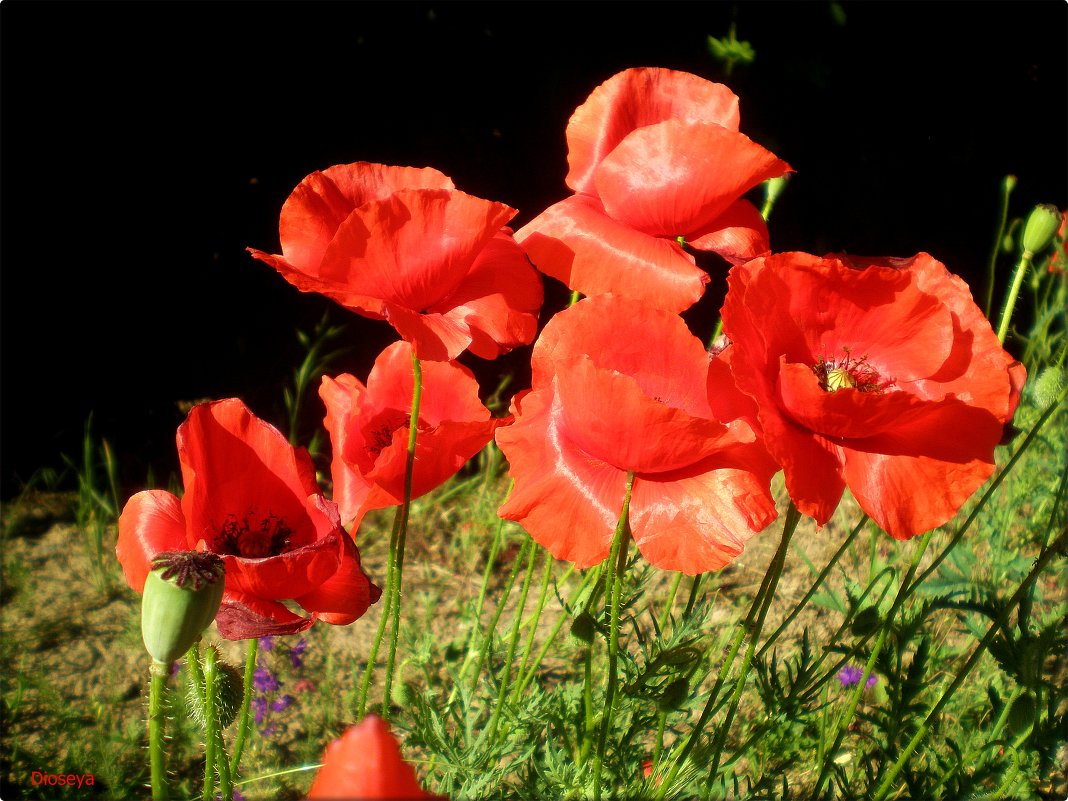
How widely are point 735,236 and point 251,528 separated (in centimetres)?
64

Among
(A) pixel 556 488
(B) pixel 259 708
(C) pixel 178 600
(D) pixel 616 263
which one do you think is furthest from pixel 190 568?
(B) pixel 259 708

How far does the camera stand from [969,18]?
3.02m

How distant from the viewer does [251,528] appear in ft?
3.56

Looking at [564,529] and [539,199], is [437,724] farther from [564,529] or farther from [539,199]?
[539,199]

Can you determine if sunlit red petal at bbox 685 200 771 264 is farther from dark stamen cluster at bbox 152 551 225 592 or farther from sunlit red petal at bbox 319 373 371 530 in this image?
dark stamen cluster at bbox 152 551 225 592

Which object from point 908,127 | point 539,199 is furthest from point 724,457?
point 908,127

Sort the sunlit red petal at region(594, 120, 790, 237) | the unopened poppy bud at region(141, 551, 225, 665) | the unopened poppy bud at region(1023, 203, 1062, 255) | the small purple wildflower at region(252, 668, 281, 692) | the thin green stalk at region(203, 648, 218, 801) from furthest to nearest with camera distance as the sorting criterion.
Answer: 1. the small purple wildflower at region(252, 668, 281, 692)
2. the unopened poppy bud at region(1023, 203, 1062, 255)
3. the sunlit red petal at region(594, 120, 790, 237)
4. the thin green stalk at region(203, 648, 218, 801)
5. the unopened poppy bud at region(141, 551, 225, 665)

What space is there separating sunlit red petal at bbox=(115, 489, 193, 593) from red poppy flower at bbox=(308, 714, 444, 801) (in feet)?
1.91

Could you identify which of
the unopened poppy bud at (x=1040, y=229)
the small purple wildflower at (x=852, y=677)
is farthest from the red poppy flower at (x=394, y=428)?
the small purple wildflower at (x=852, y=677)

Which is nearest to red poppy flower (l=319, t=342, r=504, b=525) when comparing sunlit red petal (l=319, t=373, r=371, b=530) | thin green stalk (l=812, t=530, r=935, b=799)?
sunlit red petal (l=319, t=373, r=371, b=530)

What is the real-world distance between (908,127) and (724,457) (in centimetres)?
259

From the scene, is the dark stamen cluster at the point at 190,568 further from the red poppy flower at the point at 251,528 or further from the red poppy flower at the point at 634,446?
the red poppy flower at the point at 634,446

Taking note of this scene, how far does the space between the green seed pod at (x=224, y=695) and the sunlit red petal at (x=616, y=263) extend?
542 millimetres

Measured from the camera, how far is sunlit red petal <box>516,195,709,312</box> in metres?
0.98
